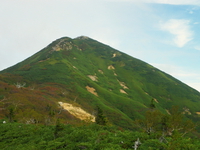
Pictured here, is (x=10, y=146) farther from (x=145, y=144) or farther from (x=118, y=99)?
(x=118, y=99)

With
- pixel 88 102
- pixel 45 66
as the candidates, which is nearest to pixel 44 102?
pixel 88 102

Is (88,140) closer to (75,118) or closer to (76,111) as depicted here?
(75,118)

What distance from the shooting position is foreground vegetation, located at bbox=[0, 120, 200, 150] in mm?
19266

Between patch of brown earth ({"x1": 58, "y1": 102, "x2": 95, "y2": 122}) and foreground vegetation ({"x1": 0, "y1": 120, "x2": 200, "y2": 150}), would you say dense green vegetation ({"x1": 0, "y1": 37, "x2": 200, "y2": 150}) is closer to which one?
foreground vegetation ({"x1": 0, "y1": 120, "x2": 200, "y2": 150})

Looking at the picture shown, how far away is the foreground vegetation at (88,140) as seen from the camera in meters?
19.3

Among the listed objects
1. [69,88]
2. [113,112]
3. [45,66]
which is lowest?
[113,112]

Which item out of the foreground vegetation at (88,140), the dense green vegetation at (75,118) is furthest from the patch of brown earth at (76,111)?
the foreground vegetation at (88,140)

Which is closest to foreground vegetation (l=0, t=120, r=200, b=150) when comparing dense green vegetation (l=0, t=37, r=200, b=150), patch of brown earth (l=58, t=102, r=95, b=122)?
dense green vegetation (l=0, t=37, r=200, b=150)

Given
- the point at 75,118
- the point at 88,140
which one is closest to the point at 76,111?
the point at 75,118

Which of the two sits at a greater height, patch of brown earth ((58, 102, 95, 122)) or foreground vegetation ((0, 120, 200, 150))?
foreground vegetation ((0, 120, 200, 150))

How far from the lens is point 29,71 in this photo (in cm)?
17625

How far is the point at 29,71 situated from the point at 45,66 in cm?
2012

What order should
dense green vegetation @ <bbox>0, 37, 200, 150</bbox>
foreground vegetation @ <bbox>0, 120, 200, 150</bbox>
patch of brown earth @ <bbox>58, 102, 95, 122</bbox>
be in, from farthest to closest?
patch of brown earth @ <bbox>58, 102, 95, 122</bbox>, dense green vegetation @ <bbox>0, 37, 200, 150</bbox>, foreground vegetation @ <bbox>0, 120, 200, 150</bbox>

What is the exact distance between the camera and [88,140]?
2372 cm
